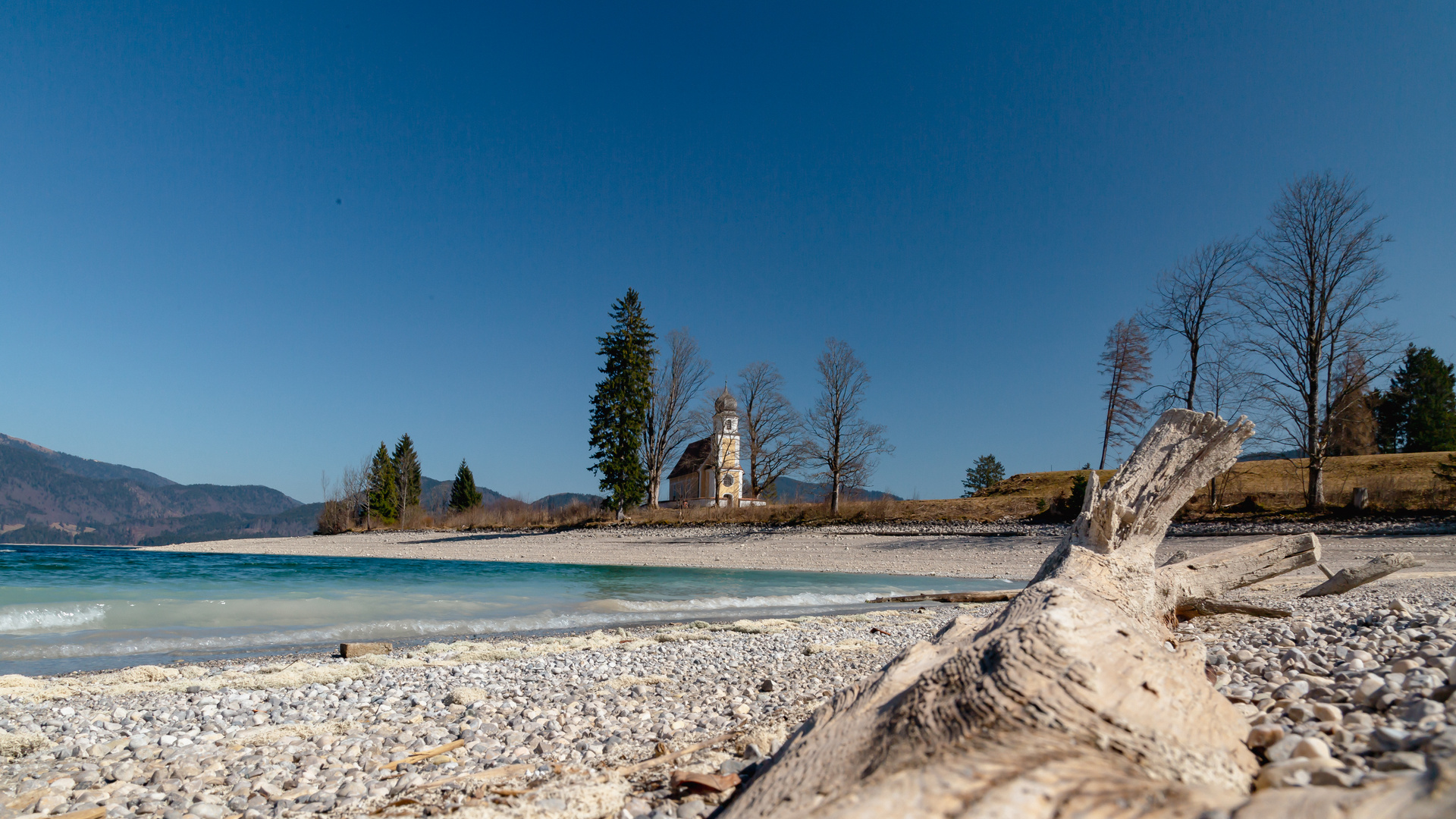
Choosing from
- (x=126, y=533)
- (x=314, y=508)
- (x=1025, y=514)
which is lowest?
(x=126, y=533)

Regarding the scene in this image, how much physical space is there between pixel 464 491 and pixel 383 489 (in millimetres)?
6154

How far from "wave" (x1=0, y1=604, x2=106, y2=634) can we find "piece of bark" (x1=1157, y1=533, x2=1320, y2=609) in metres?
12.5

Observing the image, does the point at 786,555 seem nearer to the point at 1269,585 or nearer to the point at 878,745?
the point at 1269,585

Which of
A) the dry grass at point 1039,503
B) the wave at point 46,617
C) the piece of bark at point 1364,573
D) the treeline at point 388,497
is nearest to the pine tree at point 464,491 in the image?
the treeline at point 388,497

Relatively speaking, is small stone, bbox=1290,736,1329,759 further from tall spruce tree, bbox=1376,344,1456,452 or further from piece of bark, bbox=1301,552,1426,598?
tall spruce tree, bbox=1376,344,1456,452

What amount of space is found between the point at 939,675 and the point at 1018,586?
13.9m

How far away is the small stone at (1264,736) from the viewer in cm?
187

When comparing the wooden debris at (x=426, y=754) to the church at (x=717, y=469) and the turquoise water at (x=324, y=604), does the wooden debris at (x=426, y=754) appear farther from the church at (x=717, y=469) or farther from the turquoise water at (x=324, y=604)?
the church at (x=717, y=469)

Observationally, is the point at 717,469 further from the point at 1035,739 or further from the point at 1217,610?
the point at 1035,739

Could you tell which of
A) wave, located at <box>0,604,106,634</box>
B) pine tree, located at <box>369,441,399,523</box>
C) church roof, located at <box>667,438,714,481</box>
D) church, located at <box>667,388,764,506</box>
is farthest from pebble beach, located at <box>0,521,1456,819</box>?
pine tree, located at <box>369,441,399,523</box>

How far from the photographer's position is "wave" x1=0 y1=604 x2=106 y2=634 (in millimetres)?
8367

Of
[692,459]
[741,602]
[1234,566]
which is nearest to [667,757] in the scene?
[1234,566]

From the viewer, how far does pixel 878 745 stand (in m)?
1.78

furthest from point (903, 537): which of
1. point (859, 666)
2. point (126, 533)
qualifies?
point (126, 533)
